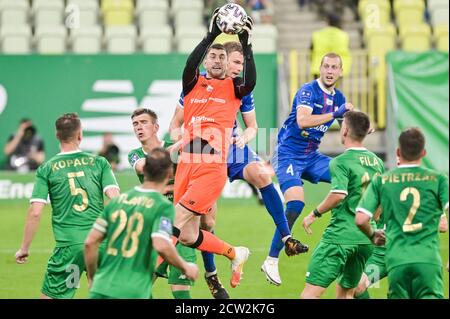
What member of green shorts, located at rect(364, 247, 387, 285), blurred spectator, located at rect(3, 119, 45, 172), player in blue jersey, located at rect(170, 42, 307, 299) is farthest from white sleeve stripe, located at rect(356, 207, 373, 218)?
blurred spectator, located at rect(3, 119, 45, 172)

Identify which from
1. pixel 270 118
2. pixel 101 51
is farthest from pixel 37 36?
pixel 270 118

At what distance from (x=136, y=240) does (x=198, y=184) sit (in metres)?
2.64

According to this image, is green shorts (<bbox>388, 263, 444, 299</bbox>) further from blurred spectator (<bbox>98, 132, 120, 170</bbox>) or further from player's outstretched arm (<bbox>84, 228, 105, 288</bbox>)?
blurred spectator (<bbox>98, 132, 120, 170</bbox>)

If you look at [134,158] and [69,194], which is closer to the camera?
[69,194]

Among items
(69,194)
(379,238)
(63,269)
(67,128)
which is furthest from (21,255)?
(379,238)

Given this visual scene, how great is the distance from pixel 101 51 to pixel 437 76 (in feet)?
22.3

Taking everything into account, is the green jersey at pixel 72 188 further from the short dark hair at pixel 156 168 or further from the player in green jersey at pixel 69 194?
the short dark hair at pixel 156 168

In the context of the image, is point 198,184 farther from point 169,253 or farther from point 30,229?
point 169,253

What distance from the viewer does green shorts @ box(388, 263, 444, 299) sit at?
25.8 feet

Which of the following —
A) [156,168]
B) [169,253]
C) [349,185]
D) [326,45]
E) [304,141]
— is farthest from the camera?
[326,45]

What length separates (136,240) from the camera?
294 inches

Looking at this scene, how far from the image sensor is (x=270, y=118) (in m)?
18.9

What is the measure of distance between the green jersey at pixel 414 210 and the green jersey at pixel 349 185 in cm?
100
